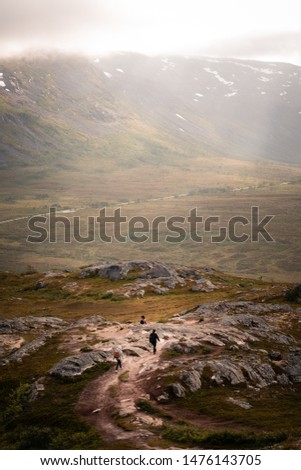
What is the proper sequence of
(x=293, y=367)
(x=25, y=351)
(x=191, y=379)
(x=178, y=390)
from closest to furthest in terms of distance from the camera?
(x=178, y=390) → (x=191, y=379) → (x=293, y=367) → (x=25, y=351)

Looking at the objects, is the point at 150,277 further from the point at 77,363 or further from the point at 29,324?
the point at 77,363

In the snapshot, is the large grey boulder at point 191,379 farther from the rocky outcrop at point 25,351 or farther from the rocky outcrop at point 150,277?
the rocky outcrop at point 150,277

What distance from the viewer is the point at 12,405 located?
44125mm

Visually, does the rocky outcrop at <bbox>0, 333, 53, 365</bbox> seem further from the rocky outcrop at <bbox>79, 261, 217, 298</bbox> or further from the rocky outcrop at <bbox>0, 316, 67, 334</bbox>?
the rocky outcrop at <bbox>79, 261, 217, 298</bbox>

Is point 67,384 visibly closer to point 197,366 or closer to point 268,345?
point 197,366

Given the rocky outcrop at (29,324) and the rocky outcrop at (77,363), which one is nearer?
the rocky outcrop at (77,363)

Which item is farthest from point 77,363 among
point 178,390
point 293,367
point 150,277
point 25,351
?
point 150,277

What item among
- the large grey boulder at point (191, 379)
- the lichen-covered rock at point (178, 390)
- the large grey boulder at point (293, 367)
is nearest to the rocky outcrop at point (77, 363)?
the large grey boulder at point (191, 379)

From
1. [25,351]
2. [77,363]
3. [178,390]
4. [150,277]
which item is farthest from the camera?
[150,277]

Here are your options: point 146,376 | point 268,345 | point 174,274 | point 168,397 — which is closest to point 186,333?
point 268,345

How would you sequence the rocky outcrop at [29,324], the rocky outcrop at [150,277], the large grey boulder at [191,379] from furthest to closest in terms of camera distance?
the rocky outcrop at [150,277] → the rocky outcrop at [29,324] → the large grey boulder at [191,379]

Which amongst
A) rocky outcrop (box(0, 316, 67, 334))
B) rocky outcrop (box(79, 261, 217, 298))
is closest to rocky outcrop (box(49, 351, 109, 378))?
rocky outcrop (box(0, 316, 67, 334))

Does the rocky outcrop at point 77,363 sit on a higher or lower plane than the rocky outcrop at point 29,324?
higher
